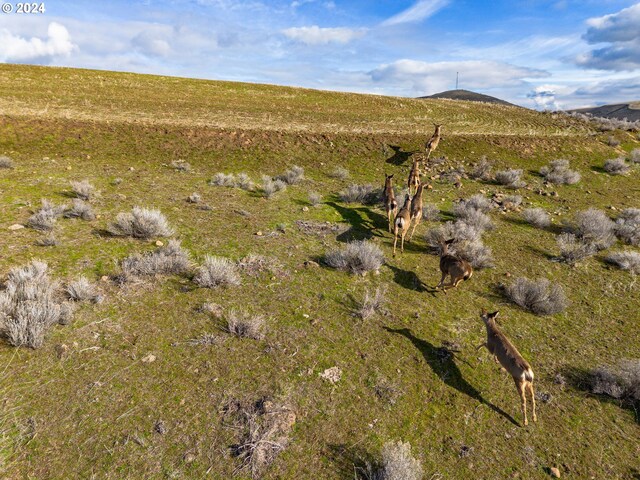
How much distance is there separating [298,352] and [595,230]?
1177 centimetres

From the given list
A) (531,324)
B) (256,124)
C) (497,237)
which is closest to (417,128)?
(256,124)

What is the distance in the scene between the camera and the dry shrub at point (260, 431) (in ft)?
15.1

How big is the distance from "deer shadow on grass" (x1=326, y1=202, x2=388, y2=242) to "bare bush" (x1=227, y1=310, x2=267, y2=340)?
4953mm

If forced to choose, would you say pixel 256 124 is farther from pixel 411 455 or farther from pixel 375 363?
pixel 411 455

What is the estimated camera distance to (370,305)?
784cm

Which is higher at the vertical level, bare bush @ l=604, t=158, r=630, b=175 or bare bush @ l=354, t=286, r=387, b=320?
bare bush @ l=604, t=158, r=630, b=175

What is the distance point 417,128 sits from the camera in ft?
87.1

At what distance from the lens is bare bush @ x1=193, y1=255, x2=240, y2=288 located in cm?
811

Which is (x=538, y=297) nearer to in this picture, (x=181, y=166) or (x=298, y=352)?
(x=298, y=352)

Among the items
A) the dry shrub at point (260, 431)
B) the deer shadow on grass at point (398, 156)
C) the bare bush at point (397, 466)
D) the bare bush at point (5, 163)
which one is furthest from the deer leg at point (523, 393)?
the bare bush at point (5, 163)

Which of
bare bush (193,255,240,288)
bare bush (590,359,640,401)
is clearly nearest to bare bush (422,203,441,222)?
bare bush (590,359,640,401)

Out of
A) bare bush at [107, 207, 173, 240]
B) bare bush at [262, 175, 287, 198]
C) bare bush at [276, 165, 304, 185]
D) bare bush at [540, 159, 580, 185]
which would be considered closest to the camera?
bare bush at [107, 207, 173, 240]

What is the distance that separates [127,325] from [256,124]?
20260 millimetres

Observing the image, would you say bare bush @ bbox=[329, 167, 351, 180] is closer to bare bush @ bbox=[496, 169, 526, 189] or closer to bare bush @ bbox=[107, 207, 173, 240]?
bare bush @ bbox=[496, 169, 526, 189]
